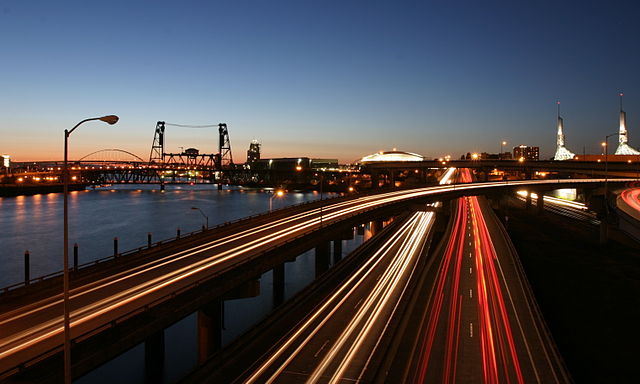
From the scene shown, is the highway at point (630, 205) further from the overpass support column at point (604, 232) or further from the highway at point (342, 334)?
the highway at point (342, 334)

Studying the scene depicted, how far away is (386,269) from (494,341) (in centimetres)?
1817

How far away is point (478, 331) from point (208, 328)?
1635 cm

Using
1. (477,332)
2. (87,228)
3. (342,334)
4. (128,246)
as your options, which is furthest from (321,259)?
(87,228)

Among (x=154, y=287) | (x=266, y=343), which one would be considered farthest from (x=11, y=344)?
(x=266, y=343)

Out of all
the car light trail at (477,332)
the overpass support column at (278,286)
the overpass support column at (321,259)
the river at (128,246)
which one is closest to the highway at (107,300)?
the overpass support column at (278,286)

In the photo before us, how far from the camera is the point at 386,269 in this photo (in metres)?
40.6

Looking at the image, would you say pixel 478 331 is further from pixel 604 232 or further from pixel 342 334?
pixel 604 232

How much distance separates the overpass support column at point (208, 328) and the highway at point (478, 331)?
11.7m

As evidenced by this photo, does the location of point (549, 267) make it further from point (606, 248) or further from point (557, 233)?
point (557, 233)

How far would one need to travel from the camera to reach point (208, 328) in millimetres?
26031

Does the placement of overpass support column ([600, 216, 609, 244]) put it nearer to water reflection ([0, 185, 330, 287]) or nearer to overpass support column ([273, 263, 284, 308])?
overpass support column ([273, 263, 284, 308])

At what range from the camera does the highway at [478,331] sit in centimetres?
1917

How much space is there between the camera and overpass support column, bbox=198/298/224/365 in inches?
1020

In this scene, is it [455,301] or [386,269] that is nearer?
[455,301]
